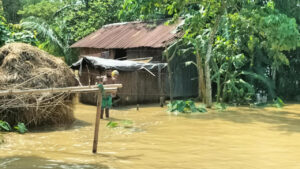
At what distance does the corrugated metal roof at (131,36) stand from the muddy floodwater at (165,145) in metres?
6.50

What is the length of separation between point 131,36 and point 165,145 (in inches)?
488

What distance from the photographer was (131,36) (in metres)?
19.1

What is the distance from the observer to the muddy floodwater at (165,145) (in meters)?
5.88

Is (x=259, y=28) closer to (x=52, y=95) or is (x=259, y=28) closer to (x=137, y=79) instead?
(x=137, y=79)

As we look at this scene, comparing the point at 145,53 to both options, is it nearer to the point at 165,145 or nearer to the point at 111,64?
the point at 111,64

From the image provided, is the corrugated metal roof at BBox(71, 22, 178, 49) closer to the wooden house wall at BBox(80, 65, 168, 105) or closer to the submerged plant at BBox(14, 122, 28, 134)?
the wooden house wall at BBox(80, 65, 168, 105)

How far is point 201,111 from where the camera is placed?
1266 cm

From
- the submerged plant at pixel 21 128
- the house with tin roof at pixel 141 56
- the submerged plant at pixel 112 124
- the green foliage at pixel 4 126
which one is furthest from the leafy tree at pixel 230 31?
the green foliage at pixel 4 126

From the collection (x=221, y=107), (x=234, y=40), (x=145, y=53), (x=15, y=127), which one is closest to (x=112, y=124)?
(x=15, y=127)

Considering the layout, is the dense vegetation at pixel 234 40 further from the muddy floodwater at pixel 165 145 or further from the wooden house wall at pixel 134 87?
the muddy floodwater at pixel 165 145

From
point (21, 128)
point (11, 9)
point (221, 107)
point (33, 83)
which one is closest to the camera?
point (21, 128)

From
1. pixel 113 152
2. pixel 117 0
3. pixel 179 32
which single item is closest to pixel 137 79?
pixel 179 32

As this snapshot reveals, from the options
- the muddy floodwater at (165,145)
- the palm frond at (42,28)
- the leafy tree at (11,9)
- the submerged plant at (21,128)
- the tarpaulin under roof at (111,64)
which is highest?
the leafy tree at (11,9)

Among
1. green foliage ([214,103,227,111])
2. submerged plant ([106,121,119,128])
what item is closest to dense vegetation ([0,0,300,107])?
green foliage ([214,103,227,111])
